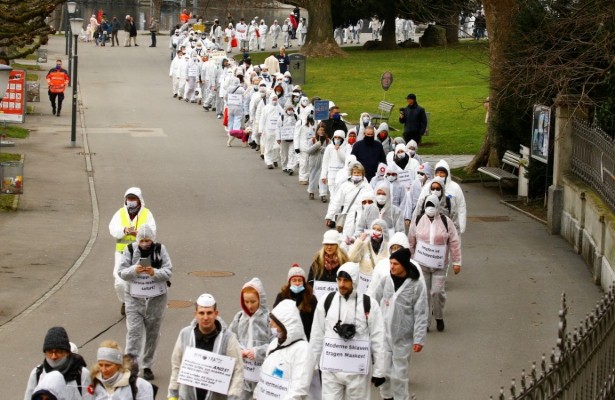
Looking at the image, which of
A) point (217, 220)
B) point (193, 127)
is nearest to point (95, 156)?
point (193, 127)

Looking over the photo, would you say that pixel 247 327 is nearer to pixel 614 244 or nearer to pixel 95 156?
pixel 614 244

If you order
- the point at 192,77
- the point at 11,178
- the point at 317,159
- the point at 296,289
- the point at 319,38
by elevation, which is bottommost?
the point at 11,178

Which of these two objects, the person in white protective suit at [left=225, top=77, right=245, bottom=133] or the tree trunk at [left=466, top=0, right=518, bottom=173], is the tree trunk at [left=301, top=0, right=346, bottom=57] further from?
the tree trunk at [left=466, top=0, right=518, bottom=173]

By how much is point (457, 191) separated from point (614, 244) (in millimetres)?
2161

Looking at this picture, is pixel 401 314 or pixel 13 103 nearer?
pixel 401 314

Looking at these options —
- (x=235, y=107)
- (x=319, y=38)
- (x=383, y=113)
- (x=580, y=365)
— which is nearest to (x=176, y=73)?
(x=383, y=113)

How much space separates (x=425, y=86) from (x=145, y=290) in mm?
35879

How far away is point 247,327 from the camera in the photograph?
37.4 feet

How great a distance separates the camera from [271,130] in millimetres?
31594

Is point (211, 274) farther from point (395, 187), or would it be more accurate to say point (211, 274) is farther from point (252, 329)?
point (252, 329)

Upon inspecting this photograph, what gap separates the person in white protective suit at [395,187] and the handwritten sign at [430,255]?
4317mm

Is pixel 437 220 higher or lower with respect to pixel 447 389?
higher

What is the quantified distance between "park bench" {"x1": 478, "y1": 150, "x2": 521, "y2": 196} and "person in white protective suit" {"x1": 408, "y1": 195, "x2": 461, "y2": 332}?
11.4 m

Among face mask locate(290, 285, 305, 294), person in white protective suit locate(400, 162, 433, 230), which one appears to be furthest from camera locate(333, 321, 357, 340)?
person in white protective suit locate(400, 162, 433, 230)
